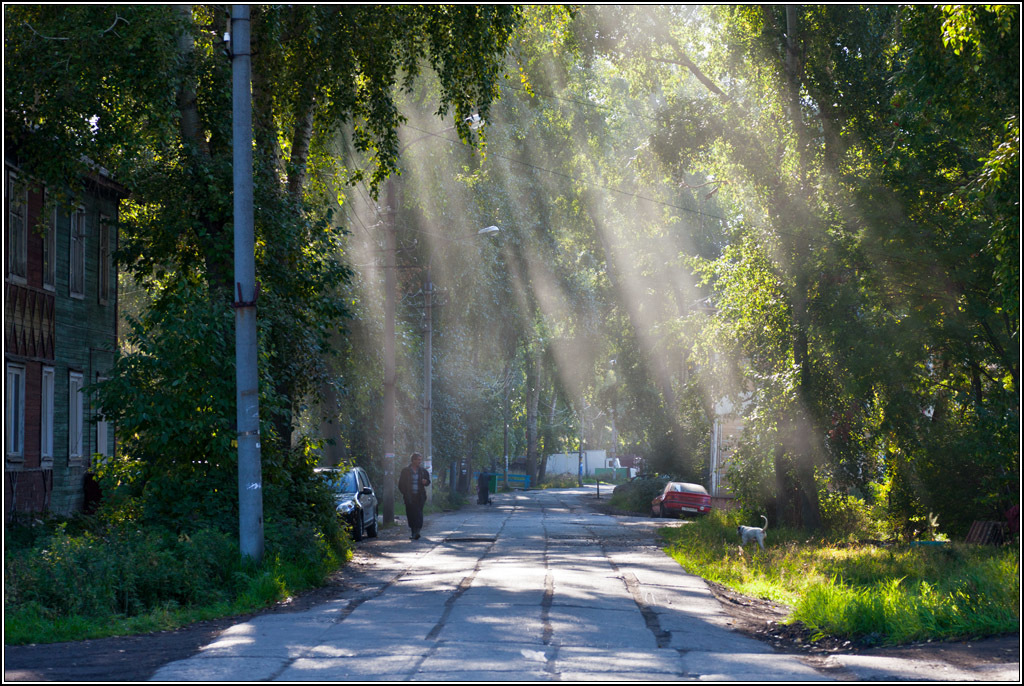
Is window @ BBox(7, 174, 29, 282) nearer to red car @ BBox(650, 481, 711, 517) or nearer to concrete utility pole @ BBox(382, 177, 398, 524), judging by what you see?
concrete utility pole @ BBox(382, 177, 398, 524)

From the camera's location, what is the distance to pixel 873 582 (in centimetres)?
1321

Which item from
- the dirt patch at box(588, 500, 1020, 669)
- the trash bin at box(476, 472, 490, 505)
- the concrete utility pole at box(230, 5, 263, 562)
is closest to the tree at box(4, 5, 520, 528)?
the concrete utility pole at box(230, 5, 263, 562)

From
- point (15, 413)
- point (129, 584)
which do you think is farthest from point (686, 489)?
point (129, 584)

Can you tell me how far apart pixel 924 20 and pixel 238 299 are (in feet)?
29.4

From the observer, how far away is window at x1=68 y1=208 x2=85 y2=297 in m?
21.6

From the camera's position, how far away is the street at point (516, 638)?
7.26 metres

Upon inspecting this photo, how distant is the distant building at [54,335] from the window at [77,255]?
0.02 meters

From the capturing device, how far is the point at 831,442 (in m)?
21.8

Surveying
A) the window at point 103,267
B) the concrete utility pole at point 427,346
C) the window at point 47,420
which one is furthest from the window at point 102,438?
the concrete utility pole at point 427,346

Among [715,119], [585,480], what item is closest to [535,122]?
[715,119]

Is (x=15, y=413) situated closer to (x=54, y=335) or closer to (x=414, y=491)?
(x=54, y=335)

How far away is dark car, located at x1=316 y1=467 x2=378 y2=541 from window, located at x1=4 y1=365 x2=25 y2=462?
5871 mm

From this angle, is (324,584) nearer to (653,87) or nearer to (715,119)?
(715,119)

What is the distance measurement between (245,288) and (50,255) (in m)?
9.68
